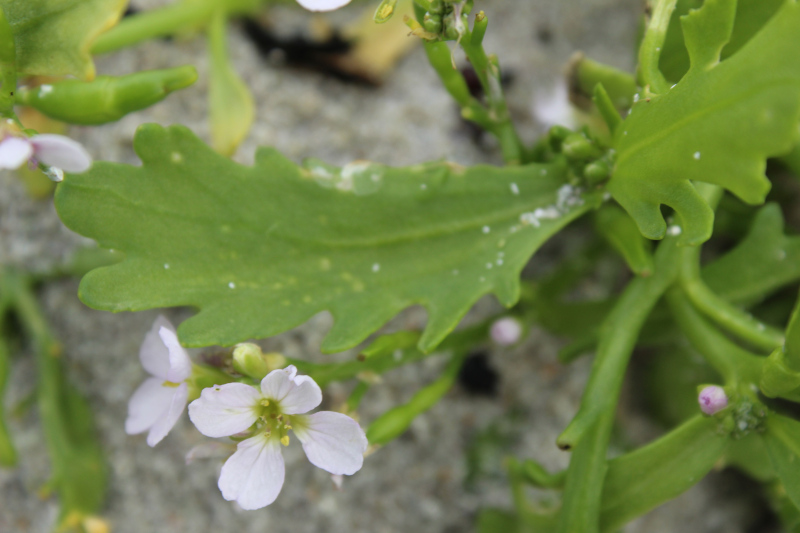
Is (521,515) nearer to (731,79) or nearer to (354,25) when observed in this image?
(731,79)

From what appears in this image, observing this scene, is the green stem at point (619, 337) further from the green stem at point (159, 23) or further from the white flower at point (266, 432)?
the green stem at point (159, 23)

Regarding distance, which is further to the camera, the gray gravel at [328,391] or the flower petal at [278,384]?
the gray gravel at [328,391]

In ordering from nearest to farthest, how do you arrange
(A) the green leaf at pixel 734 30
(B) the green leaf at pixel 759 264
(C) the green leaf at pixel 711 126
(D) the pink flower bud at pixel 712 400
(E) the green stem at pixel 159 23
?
(C) the green leaf at pixel 711 126 → (D) the pink flower bud at pixel 712 400 → (A) the green leaf at pixel 734 30 → (B) the green leaf at pixel 759 264 → (E) the green stem at pixel 159 23

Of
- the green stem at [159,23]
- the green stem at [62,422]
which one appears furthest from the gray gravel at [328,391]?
the green stem at [159,23]

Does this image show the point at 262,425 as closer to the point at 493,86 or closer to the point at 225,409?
the point at 225,409

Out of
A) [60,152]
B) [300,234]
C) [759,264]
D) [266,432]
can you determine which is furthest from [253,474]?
[759,264]

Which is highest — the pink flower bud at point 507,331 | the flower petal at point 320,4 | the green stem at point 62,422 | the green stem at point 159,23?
the flower petal at point 320,4
